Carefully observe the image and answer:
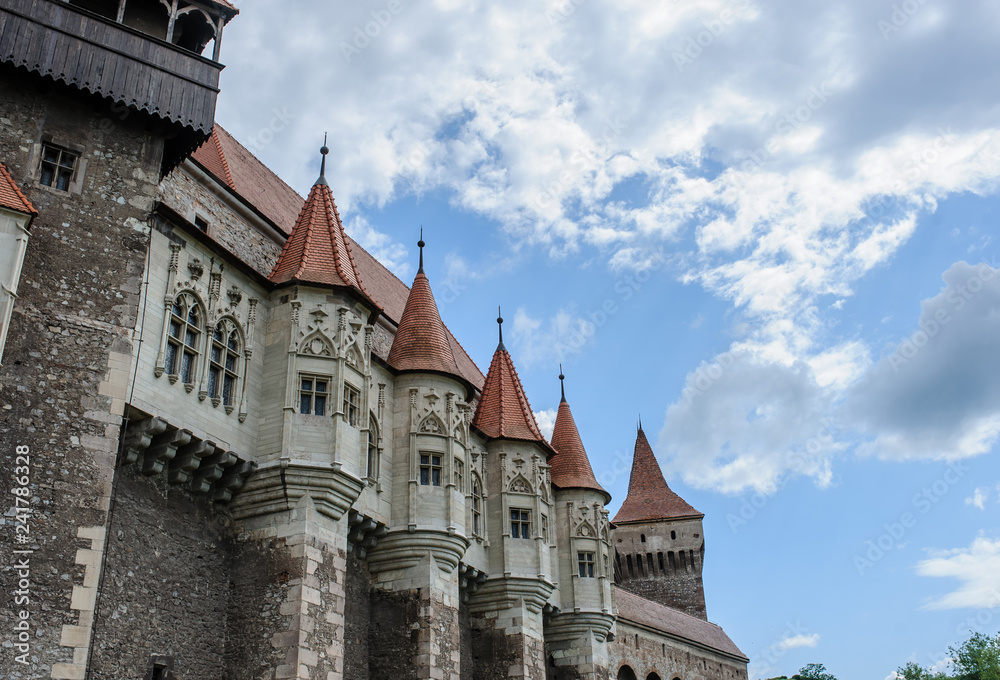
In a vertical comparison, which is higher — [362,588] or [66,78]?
[66,78]

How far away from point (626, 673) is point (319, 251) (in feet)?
84.1

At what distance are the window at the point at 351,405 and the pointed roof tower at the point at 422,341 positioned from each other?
338cm

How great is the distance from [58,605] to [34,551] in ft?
2.67

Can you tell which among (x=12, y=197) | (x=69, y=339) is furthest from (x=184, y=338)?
(x=12, y=197)

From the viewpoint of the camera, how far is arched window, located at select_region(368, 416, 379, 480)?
20781mm

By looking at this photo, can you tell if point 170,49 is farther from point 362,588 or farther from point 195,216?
point 362,588

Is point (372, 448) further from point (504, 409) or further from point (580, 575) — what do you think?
point (580, 575)

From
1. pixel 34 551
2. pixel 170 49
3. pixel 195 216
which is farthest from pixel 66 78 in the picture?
pixel 34 551

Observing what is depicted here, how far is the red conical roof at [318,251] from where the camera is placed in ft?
63.0

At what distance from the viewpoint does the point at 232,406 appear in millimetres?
17312

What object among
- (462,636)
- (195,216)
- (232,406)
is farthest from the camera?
(462,636)

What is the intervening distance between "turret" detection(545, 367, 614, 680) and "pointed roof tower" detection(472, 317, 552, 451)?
2822mm

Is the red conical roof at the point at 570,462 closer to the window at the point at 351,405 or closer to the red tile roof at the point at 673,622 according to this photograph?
the red tile roof at the point at 673,622

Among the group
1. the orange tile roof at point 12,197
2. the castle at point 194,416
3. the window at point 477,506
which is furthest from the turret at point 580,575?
the orange tile roof at point 12,197
